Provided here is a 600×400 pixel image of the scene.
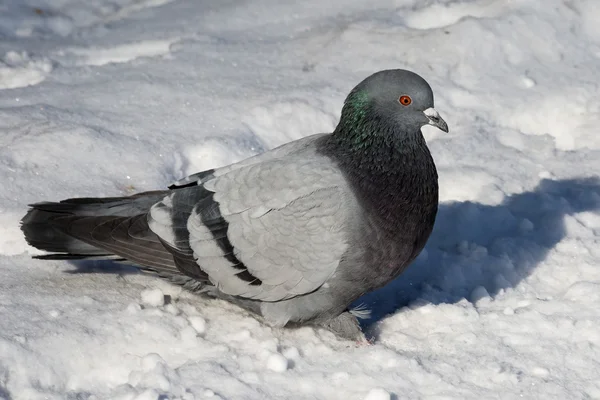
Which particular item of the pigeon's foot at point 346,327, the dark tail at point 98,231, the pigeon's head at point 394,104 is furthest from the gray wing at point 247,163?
the pigeon's foot at point 346,327

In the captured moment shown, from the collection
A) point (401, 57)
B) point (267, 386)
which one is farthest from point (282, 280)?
point (401, 57)

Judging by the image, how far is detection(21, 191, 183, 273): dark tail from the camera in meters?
4.24

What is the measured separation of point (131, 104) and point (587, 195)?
292 centimetres

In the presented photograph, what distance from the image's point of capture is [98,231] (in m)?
4.25

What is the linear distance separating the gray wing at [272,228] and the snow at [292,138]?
28 centimetres

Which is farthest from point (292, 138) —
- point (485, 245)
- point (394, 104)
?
point (394, 104)

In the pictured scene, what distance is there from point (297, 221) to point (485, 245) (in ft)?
5.12

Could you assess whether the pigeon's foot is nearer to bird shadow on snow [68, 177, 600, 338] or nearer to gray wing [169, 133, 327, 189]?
bird shadow on snow [68, 177, 600, 338]

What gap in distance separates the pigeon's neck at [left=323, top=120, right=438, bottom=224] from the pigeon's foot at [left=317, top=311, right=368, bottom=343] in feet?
1.83

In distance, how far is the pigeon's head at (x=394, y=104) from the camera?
426 cm

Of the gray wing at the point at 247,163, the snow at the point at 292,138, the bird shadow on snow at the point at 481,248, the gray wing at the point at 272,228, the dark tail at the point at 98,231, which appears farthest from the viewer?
the bird shadow on snow at the point at 481,248

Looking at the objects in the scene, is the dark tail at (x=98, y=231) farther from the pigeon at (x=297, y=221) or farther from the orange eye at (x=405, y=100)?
the orange eye at (x=405, y=100)

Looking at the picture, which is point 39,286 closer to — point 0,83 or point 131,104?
point 131,104

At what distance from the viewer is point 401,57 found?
6.74 m
